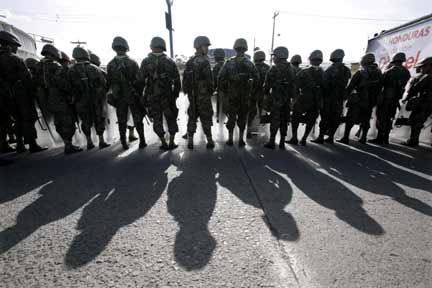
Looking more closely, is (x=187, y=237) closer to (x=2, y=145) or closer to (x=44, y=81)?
(x=44, y=81)

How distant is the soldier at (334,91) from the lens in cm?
469

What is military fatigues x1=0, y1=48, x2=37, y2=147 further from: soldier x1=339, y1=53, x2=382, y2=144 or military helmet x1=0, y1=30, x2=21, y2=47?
soldier x1=339, y1=53, x2=382, y2=144

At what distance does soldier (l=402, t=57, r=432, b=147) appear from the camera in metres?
4.52

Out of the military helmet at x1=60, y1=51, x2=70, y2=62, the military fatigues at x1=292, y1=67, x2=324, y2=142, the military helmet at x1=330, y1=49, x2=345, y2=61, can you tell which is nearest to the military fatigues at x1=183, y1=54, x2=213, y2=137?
the military fatigues at x1=292, y1=67, x2=324, y2=142

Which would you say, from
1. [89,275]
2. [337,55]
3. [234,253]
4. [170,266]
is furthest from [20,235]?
[337,55]

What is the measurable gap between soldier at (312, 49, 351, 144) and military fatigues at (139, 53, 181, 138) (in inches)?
131

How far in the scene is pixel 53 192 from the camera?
9.15ft

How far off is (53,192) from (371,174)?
471 centimetres

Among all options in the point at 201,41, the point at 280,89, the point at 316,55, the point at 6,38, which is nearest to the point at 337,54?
the point at 316,55

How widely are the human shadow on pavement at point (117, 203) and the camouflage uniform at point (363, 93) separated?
14.2ft

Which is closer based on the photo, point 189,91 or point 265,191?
point 265,191

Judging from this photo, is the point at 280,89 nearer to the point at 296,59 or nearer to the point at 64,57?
the point at 296,59

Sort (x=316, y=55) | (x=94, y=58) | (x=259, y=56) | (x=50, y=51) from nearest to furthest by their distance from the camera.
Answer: (x=50, y=51)
(x=316, y=55)
(x=259, y=56)
(x=94, y=58)

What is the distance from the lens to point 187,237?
196cm
